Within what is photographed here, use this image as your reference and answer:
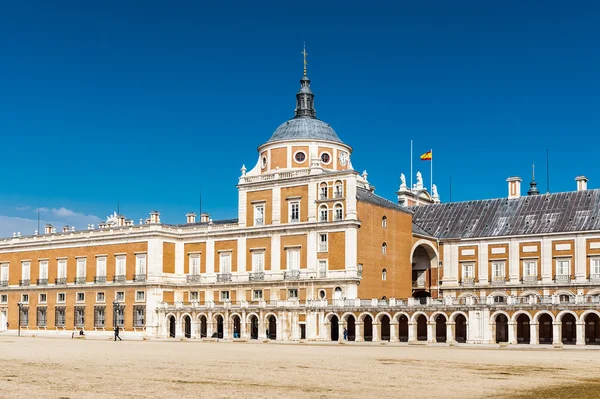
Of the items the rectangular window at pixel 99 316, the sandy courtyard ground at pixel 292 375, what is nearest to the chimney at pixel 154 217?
the rectangular window at pixel 99 316

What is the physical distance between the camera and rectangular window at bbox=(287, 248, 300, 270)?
77.2m

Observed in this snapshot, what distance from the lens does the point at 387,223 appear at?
7888 centimetres

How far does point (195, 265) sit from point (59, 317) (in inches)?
619

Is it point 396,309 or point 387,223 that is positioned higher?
point 387,223

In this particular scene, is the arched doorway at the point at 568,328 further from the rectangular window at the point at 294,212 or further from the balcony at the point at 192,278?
the balcony at the point at 192,278

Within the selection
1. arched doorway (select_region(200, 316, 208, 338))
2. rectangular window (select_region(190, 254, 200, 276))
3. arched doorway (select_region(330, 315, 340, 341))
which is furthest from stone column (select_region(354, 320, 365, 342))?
rectangular window (select_region(190, 254, 200, 276))

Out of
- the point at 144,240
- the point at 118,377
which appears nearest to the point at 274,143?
the point at 144,240

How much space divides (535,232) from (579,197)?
196 inches

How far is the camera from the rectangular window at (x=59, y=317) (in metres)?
89.2

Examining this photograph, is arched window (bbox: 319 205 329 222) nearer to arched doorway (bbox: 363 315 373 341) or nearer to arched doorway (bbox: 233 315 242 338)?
arched doorway (bbox: 363 315 373 341)

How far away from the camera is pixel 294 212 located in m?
78.2

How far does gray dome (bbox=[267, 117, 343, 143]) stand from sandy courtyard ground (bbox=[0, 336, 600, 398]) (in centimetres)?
3823

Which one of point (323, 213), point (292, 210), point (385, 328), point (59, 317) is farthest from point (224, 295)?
point (59, 317)

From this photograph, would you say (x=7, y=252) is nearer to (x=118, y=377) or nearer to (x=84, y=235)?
(x=84, y=235)
